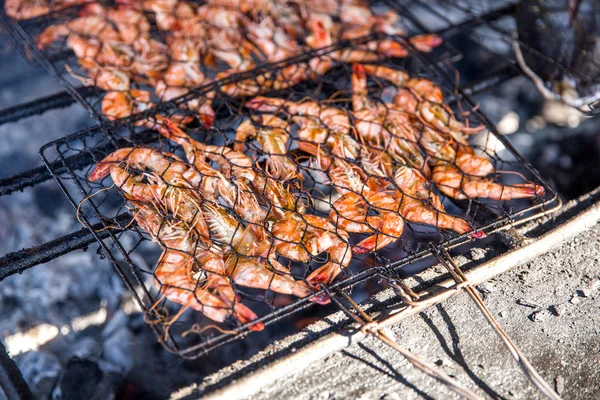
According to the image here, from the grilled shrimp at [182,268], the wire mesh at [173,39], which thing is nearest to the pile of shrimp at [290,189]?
the grilled shrimp at [182,268]

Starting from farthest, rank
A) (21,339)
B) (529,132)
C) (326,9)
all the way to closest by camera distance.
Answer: (529,132)
(326,9)
(21,339)

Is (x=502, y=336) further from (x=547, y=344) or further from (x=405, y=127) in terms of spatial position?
(x=405, y=127)

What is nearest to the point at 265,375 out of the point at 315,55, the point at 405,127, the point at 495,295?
the point at 495,295

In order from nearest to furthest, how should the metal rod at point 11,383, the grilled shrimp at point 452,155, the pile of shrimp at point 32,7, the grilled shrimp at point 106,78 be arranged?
the metal rod at point 11,383 < the grilled shrimp at point 452,155 < the grilled shrimp at point 106,78 < the pile of shrimp at point 32,7

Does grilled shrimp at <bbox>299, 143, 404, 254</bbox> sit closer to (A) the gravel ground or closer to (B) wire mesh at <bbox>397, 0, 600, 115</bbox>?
(A) the gravel ground

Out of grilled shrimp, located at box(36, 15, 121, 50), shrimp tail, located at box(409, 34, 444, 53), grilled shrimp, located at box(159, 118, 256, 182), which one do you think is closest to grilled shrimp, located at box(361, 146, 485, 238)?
grilled shrimp, located at box(159, 118, 256, 182)

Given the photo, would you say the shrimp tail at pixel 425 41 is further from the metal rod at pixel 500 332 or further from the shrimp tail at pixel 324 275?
the shrimp tail at pixel 324 275
